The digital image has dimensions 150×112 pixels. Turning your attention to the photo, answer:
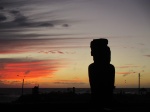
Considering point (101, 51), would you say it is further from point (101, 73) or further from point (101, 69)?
point (101, 73)

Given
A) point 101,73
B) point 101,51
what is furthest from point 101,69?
point 101,51

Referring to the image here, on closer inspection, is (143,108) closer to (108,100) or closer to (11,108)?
(108,100)

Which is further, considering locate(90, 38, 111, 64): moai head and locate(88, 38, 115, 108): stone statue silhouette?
locate(90, 38, 111, 64): moai head

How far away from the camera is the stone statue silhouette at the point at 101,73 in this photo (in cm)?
1326

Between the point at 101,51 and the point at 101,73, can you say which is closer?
the point at 101,73

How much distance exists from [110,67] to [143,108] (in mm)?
3087

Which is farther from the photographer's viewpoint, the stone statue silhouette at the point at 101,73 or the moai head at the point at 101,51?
the moai head at the point at 101,51

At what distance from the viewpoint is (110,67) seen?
13.4 m

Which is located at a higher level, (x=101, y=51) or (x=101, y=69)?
(x=101, y=51)

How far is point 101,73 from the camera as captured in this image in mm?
13320

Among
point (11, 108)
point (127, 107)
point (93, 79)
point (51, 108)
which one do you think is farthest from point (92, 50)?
point (11, 108)

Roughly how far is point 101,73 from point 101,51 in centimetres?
107

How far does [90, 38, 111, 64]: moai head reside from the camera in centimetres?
1353

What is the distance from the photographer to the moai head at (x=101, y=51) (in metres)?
13.5
